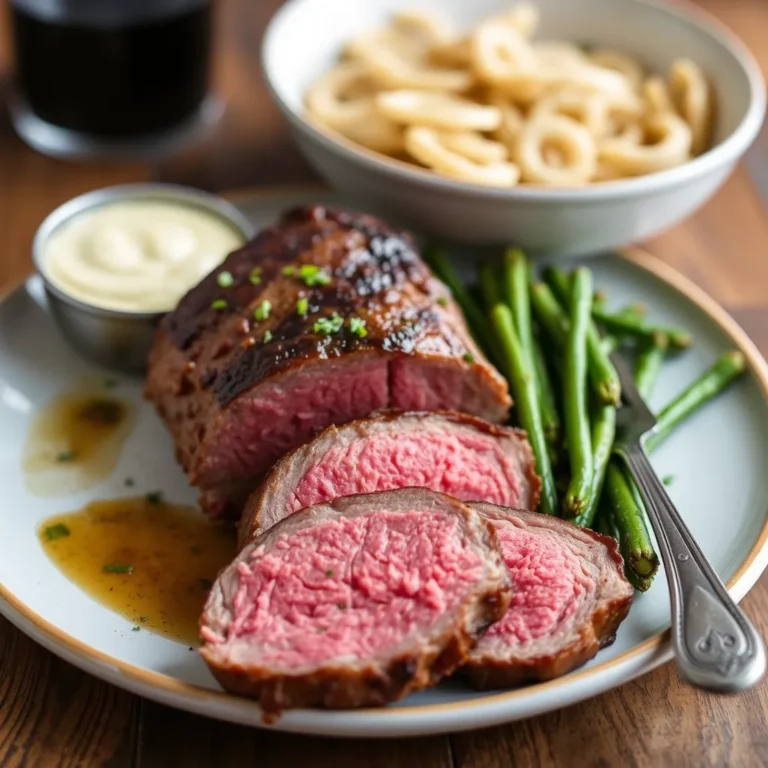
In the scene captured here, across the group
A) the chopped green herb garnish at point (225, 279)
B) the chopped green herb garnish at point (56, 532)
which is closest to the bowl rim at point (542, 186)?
the chopped green herb garnish at point (225, 279)

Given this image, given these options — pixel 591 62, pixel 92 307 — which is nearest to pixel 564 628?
pixel 92 307

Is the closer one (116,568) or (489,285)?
(116,568)

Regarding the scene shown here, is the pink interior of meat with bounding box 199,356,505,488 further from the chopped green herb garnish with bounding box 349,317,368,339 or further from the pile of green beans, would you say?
the pile of green beans

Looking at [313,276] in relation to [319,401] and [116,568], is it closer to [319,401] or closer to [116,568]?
[319,401]

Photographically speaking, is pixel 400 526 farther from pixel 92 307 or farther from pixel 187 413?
pixel 92 307

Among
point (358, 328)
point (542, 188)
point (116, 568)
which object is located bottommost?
point (116, 568)

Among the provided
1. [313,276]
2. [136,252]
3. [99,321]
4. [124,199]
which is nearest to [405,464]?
[313,276]
